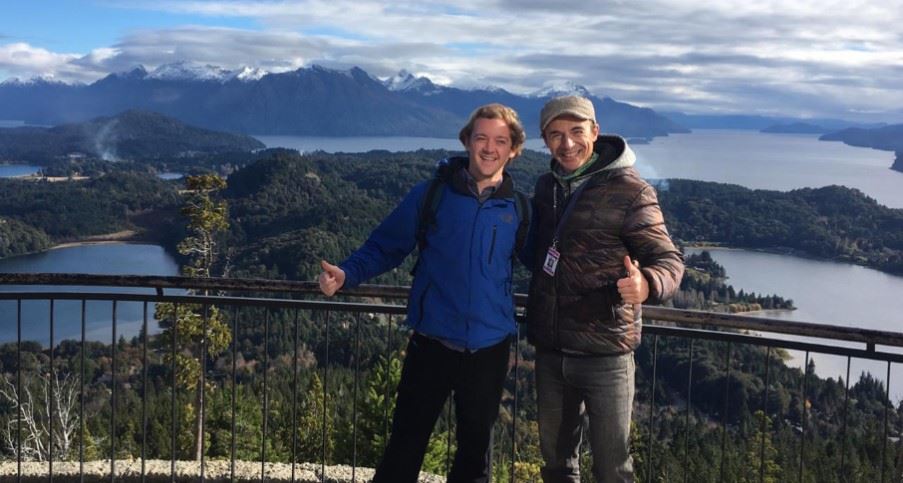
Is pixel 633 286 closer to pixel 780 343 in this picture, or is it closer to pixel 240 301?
pixel 780 343

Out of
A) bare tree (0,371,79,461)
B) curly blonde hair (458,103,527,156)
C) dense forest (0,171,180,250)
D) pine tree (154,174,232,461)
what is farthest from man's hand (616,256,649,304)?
dense forest (0,171,180,250)

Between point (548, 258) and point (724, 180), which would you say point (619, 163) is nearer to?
point (548, 258)

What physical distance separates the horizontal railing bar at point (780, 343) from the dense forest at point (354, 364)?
0.33ft

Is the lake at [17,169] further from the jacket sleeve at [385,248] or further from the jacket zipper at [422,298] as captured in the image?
the jacket zipper at [422,298]

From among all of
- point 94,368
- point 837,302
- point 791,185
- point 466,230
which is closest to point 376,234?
point 466,230

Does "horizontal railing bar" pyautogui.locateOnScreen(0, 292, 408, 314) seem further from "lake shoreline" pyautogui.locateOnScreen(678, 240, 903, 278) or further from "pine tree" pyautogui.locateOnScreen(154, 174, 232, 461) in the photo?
"lake shoreline" pyautogui.locateOnScreen(678, 240, 903, 278)

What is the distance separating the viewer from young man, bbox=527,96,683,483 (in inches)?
102

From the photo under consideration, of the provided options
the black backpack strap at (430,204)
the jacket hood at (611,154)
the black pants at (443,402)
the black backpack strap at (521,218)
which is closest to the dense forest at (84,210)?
the black pants at (443,402)

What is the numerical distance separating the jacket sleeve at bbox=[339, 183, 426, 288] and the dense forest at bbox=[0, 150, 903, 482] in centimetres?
47

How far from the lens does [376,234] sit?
10.00ft

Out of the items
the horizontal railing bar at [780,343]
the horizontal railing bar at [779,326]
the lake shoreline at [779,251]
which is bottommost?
the lake shoreline at [779,251]

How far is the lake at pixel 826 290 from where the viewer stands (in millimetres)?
65312

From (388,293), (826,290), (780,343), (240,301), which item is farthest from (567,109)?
(826,290)

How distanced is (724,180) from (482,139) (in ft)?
567
